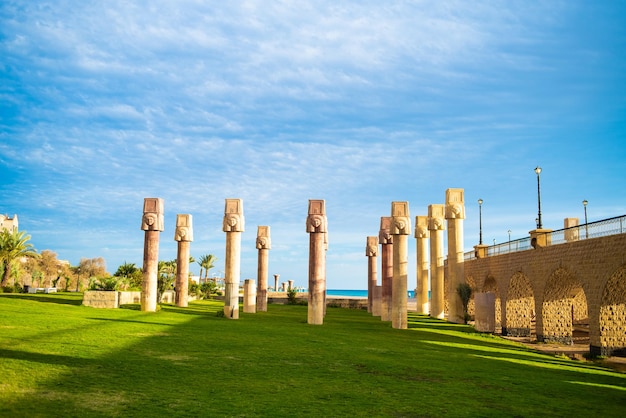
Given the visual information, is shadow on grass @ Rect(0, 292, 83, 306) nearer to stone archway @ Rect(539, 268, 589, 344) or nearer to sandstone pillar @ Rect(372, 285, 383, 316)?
sandstone pillar @ Rect(372, 285, 383, 316)

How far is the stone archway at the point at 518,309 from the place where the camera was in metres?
30.2

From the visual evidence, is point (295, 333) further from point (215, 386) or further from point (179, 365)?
point (215, 386)

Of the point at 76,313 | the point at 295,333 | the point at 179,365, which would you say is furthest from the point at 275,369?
the point at 76,313

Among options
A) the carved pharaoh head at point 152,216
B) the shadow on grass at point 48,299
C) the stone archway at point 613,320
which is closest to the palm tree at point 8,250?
the shadow on grass at point 48,299

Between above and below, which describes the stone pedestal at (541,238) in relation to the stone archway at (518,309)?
above

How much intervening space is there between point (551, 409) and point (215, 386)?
648 cm

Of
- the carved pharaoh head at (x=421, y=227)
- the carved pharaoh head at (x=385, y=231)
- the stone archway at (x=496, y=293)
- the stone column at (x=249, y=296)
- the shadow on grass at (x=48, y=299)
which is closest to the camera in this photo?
the shadow on grass at (x=48, y=299)

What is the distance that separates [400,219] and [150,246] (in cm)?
1238

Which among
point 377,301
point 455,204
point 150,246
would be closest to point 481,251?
point 455,204

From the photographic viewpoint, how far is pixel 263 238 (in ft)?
121

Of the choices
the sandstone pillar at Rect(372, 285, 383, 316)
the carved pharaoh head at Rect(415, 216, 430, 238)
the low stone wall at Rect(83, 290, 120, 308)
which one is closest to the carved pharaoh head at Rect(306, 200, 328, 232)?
the low stone wall at Rect(83, 290, 120, 308)

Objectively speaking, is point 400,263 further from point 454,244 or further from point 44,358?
point 44,358

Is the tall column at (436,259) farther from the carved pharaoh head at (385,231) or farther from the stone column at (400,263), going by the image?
the stone column at (400,263)

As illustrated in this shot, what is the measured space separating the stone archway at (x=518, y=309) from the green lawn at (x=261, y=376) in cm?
1101
